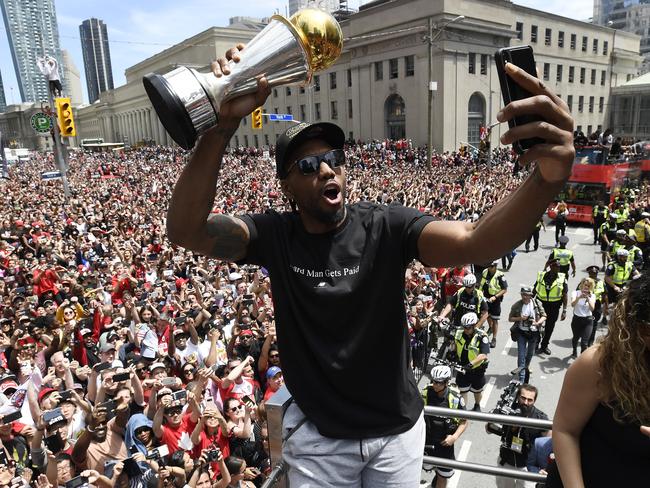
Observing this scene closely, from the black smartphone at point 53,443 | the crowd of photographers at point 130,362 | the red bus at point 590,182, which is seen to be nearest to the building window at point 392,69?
the red bus at point 590,182

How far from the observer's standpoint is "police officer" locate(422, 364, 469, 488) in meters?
5.70

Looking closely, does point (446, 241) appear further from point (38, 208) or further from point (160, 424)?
point (38, 208)

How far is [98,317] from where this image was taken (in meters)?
8.55

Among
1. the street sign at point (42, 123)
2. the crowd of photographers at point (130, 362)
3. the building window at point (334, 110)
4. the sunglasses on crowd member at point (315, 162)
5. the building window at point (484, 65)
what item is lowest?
the crowd of photographers at point (130, 362)

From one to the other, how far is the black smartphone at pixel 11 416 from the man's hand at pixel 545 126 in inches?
214

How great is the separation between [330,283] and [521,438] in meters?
4.83

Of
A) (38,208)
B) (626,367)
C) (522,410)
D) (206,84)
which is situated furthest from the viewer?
(38,208)

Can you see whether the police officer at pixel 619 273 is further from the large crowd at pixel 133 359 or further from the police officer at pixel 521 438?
the police officer at pixel 521 438

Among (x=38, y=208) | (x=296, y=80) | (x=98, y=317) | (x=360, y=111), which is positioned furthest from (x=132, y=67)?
(x=296, y=80)

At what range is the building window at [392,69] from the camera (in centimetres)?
4316

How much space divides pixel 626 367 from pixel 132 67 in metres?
121

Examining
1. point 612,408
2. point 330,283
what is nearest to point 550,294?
point 612,408

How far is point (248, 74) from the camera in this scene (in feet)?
5.07

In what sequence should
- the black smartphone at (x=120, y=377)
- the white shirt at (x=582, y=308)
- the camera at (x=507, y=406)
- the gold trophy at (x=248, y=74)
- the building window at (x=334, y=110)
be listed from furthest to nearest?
the building window at (x=334, y=110) → the white shirt at (x=582, y=308) → the camera at (x=507, y=406) → the black smartphone at (x=120, y=377) → the gold trophy at (x=248, y=74)
